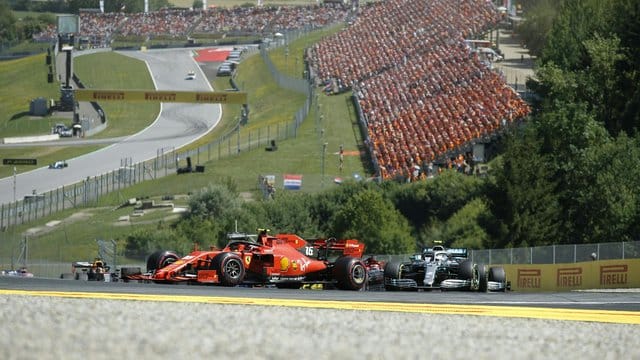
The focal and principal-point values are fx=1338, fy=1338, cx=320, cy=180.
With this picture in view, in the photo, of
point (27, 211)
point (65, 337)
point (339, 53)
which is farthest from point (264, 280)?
point (339, 53)

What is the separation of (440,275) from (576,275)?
7433mm

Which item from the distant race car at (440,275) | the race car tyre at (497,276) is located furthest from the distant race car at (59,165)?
the race car tyre at (497,276)

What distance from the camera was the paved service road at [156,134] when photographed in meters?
64.0

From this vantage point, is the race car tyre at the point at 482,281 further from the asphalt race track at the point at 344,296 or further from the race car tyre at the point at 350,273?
the asphalt race track at the point at 344,296

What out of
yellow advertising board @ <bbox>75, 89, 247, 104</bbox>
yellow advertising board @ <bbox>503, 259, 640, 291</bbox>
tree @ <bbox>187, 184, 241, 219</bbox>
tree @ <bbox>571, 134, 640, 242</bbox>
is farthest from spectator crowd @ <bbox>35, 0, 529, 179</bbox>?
yellow advertising board @ <bbox>503, 259, 640, 291</bbox>

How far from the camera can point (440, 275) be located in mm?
31391

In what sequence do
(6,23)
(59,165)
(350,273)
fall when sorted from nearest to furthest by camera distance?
(350,273) < (59,165) < (6,23)

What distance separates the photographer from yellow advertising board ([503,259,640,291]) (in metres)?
36.0

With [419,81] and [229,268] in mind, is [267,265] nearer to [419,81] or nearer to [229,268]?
[229,268]

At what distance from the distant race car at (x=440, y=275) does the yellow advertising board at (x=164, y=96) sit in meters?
58.5

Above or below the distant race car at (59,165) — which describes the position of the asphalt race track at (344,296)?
below

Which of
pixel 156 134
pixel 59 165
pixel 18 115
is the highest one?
pixel 18 115

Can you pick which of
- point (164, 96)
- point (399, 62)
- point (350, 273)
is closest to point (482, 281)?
point (350, 273)

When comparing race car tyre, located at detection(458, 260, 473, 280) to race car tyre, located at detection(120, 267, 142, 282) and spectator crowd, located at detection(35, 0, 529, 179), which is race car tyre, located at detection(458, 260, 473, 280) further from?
spectator crowd, located at detection(35, 0, 529, 179)
